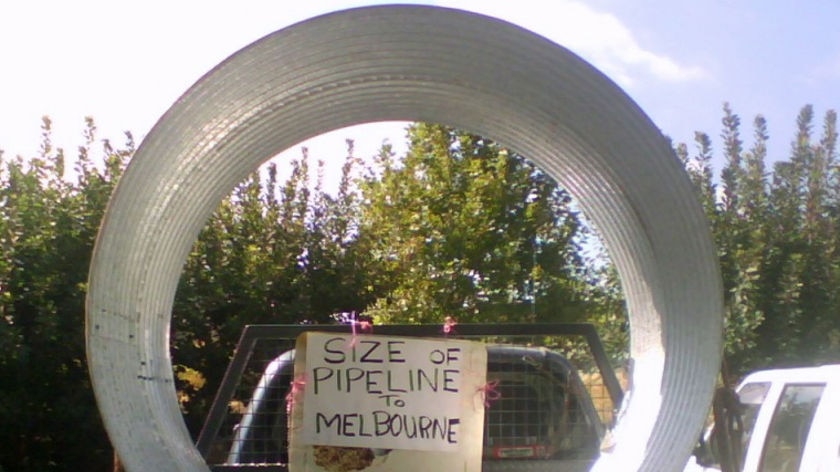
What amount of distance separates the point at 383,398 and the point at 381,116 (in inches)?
38.0

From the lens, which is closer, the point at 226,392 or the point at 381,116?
the point at 381,116

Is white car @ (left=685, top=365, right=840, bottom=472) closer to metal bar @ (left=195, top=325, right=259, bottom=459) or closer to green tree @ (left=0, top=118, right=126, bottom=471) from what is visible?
metal bar @ (left=195, top=325, right=259, bottom=459)

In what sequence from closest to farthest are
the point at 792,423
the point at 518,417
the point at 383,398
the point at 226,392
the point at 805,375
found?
the point at 383,398, the point at 226,392, the point at 518,417, the point at 805,375, the point at 792,423

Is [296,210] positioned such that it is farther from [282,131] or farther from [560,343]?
[282,131]

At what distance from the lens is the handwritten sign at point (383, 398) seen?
12.7 feet

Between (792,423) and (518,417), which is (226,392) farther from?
(792,423)

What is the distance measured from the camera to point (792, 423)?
6.30 metres

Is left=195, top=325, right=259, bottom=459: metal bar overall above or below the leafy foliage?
below

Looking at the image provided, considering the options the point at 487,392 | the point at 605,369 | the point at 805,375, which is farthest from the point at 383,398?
the point at 805,375

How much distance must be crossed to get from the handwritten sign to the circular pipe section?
0.43 metres

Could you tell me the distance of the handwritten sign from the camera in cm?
388

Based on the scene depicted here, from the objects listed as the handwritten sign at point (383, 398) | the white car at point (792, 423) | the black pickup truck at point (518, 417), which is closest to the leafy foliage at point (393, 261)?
the white car at point (792, 423)

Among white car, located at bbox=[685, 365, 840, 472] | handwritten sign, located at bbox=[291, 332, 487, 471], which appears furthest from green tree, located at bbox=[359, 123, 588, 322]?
handwritten sign, located at bbox=[291, 332, 487, 471]

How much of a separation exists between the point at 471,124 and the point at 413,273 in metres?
5.85
